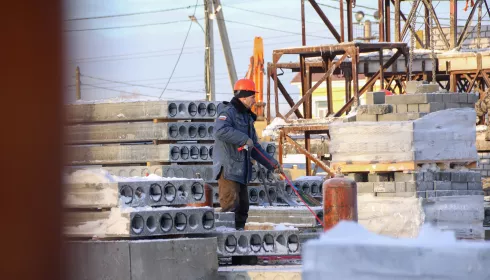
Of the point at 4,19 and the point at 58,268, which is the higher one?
the point at 4,19

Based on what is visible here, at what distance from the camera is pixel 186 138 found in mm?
10953

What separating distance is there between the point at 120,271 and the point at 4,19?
5227 millimetres

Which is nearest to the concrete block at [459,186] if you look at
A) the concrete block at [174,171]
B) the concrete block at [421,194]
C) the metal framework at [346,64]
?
the concrete block at [421,194]

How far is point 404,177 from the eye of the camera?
10688 millimetres

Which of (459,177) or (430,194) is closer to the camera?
(430,194)

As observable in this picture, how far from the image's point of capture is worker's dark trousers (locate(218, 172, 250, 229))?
9.40m

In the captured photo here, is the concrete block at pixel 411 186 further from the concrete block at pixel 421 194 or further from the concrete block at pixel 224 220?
the concrete block at pixel 224 220

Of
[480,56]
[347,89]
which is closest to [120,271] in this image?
[480,56]

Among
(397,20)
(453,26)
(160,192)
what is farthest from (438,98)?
(453,26)

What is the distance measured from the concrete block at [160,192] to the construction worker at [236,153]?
3.70ft

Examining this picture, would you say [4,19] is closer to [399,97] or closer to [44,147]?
[44,147]

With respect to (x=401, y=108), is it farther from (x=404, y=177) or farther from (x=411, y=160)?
(x=404, y=177)

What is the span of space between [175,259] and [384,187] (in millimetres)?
3883

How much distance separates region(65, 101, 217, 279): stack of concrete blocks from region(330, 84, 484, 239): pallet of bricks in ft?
5.73
